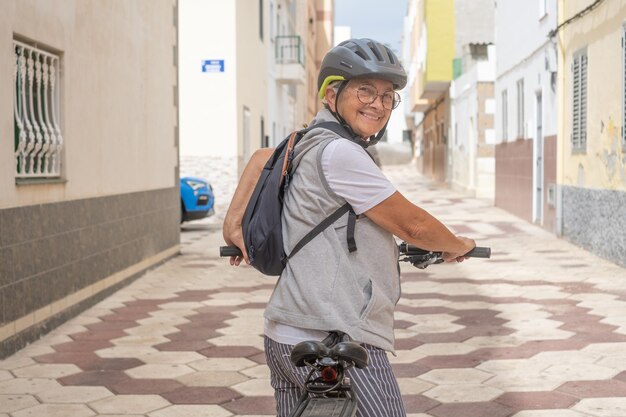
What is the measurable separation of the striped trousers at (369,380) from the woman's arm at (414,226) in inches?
11.8

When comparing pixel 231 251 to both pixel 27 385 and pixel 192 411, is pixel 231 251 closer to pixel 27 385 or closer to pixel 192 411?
pixel 192 411

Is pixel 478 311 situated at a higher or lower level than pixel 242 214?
lower

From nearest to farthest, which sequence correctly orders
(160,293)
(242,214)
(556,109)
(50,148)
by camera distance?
(242,214) < (50,148) < (160,293) < (556,109)

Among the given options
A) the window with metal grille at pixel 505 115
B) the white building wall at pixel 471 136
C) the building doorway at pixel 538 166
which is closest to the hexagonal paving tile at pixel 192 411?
the building doorway at pixel 538 166

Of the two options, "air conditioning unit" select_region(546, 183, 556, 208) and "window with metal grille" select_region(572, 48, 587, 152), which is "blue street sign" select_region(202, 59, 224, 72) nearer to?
"air conditioning unit" select_region(546, 183, 556, 208)

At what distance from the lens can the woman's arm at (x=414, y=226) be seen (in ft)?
7.55

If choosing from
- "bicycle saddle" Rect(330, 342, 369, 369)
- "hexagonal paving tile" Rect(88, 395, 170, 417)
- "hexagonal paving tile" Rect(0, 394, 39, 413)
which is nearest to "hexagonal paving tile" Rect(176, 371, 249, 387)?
"hexagonal paving tile" Rect(88, 395, 170, 417)

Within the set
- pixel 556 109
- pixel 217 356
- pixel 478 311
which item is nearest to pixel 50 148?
pixel 217 356

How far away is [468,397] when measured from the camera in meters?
4.94

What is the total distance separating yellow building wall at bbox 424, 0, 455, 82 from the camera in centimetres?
2952

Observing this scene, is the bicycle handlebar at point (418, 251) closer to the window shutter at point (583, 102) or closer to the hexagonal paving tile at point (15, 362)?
the hexagonal paving tile at point (15, 362)

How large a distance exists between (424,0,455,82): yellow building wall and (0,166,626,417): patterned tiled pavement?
65.7ft

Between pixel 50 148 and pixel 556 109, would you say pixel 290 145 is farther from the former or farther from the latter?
pixel 556 109

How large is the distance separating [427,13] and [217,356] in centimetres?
2535
